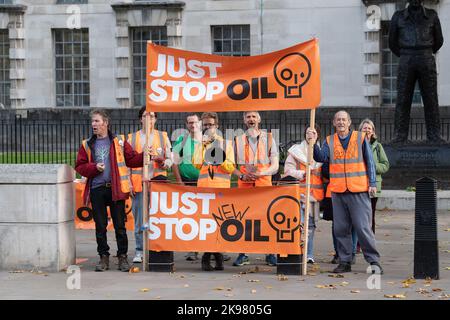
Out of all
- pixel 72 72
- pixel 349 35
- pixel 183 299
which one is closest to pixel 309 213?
pixel 183 299

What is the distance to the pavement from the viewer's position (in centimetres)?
1042

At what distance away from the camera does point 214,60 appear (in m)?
12.1

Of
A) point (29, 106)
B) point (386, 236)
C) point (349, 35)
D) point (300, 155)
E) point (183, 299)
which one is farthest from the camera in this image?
point (29, 106)

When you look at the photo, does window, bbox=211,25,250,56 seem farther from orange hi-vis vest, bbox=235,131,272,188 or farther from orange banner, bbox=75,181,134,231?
orange hi-vis vest, bbox=235,131,272,188

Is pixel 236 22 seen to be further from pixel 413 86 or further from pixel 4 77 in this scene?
pixel 413 86

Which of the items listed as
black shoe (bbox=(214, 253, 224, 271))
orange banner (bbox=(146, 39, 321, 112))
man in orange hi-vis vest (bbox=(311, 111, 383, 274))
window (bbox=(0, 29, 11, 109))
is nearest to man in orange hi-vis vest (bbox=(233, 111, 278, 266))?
orange banner (bbox=(146, 39, 321, 112))

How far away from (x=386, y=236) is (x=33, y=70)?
21.6 metres

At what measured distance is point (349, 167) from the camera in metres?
11.9

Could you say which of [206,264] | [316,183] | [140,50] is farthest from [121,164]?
[140,50]

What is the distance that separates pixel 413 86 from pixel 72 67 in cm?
1645

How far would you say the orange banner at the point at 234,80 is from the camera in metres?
11.9

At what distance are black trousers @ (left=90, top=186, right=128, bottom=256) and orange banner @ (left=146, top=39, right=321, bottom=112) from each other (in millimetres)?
1144

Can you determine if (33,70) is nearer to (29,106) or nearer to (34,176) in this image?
(29,106)

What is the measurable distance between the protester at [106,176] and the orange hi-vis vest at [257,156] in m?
1.17
